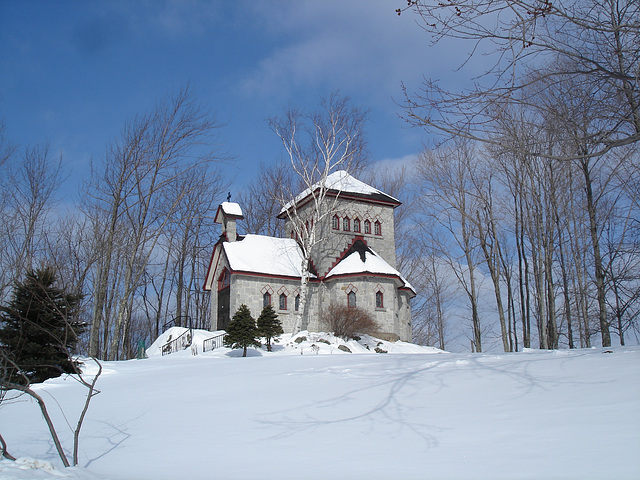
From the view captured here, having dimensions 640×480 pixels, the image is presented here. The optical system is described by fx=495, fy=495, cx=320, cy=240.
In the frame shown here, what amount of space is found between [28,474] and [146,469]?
1303mm

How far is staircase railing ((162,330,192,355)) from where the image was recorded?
24730 mm

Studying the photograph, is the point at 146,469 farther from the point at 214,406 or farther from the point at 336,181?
the point at 336,181

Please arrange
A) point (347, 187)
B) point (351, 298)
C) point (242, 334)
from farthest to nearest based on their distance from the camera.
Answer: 1. point (347, 187)
2. point (351, 298)
3. point (242, 334)

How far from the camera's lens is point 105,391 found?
10578 millimetres

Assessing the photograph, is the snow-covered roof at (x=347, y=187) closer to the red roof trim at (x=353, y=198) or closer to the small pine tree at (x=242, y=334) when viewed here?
the red roof trim at (x=353, y=198)

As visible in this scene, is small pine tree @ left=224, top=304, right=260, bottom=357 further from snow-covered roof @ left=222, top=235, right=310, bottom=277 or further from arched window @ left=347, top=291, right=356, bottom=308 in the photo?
arched window @ left=347, top=291, right=356, bottom=308

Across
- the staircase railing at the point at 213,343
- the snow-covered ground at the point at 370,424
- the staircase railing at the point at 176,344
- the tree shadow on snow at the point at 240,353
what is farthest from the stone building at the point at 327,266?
the snow-covered ground at the point at 370,424

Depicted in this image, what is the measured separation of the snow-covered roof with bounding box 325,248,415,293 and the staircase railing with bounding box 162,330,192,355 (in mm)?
7773

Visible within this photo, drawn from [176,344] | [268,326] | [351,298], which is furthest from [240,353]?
[351,298]

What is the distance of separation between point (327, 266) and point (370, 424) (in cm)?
2060

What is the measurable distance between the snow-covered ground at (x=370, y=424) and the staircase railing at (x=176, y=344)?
14284 millimetres

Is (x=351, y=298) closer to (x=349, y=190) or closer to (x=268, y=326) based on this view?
(x=268, y=326)

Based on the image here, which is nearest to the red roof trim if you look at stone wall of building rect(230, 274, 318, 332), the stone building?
the stone building

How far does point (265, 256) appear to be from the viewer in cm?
2658
